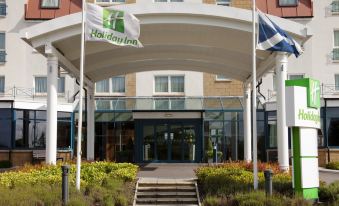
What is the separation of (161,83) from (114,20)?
20392 mm

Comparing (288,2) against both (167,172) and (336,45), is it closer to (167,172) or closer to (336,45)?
(336,45)

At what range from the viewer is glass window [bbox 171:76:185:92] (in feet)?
116

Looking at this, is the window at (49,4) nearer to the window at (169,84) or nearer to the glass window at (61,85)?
the glass window at (61,85)

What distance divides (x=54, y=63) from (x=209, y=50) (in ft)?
20.6

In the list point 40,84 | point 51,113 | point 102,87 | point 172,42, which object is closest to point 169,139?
point 102,87

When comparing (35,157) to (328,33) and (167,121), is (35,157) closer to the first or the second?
(167,121)

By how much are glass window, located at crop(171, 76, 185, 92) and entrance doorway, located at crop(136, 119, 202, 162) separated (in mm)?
3327

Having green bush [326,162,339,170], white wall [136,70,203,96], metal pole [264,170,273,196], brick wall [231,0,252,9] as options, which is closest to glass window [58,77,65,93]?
white wall [136,70,203,96]

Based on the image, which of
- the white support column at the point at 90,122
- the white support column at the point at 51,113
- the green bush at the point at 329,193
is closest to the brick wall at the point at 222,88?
the white support column at the point at 90,122

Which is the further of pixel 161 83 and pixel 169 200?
pixel 161 83

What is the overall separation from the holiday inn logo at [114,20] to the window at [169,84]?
2014 centimetres

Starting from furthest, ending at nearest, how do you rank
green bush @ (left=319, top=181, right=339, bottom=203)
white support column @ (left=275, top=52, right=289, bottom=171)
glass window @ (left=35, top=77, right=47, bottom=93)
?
glass window @ (left=35, top=77, right=47, bottom=93) < white support column @ (left=275, top=52, right=289, bottom=171) < green bush @ (left=319, top=181, right=339, bottom=203)

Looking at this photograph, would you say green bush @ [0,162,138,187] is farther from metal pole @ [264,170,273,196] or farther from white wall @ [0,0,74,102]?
white wall @ [0,0,74,102]

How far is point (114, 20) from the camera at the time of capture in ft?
49.8
